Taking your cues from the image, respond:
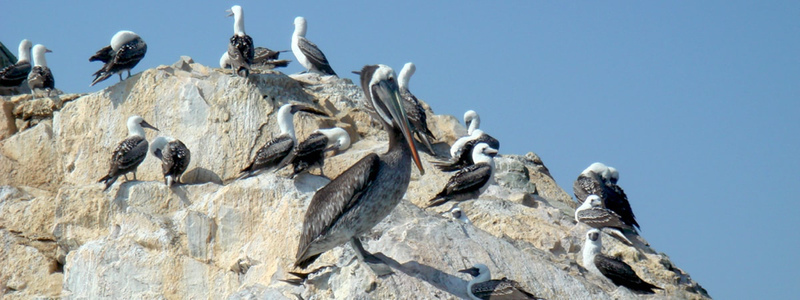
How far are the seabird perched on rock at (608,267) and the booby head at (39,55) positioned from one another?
1091 cm

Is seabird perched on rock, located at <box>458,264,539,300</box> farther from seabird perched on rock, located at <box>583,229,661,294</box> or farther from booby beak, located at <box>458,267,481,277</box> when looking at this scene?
seabird perched on rock, located at <box>583,229,661,294</box>

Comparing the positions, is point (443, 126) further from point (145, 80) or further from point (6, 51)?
point (6, 51)

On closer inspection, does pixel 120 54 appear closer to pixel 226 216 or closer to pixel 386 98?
pixel 226 216

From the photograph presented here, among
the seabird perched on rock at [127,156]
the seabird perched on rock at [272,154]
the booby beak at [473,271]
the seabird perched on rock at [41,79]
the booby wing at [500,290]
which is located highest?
the seabird perched on rock at [41,79]

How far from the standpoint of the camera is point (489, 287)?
11.5m

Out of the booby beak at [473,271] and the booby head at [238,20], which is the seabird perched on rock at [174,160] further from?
the booby beak at [473,271]

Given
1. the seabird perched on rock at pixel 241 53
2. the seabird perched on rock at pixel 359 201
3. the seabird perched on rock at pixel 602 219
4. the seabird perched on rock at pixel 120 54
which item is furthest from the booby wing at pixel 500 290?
the seabird perched on rock at pixel 120 54

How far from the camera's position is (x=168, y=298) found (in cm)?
1372

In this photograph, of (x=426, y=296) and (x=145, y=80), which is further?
(x=145, y=80)

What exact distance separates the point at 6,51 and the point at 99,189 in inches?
415

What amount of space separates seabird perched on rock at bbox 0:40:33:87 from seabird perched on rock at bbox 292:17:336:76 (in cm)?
492

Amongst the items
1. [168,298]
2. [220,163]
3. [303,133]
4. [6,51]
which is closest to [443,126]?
[303,133]

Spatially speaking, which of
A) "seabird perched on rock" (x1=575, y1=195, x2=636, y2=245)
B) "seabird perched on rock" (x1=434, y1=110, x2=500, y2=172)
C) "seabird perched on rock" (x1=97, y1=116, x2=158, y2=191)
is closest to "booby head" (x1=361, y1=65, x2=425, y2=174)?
"seabird perched on rock" (x1=97, y1=116, x2=158, y2=191)

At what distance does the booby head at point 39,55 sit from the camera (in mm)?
21219
